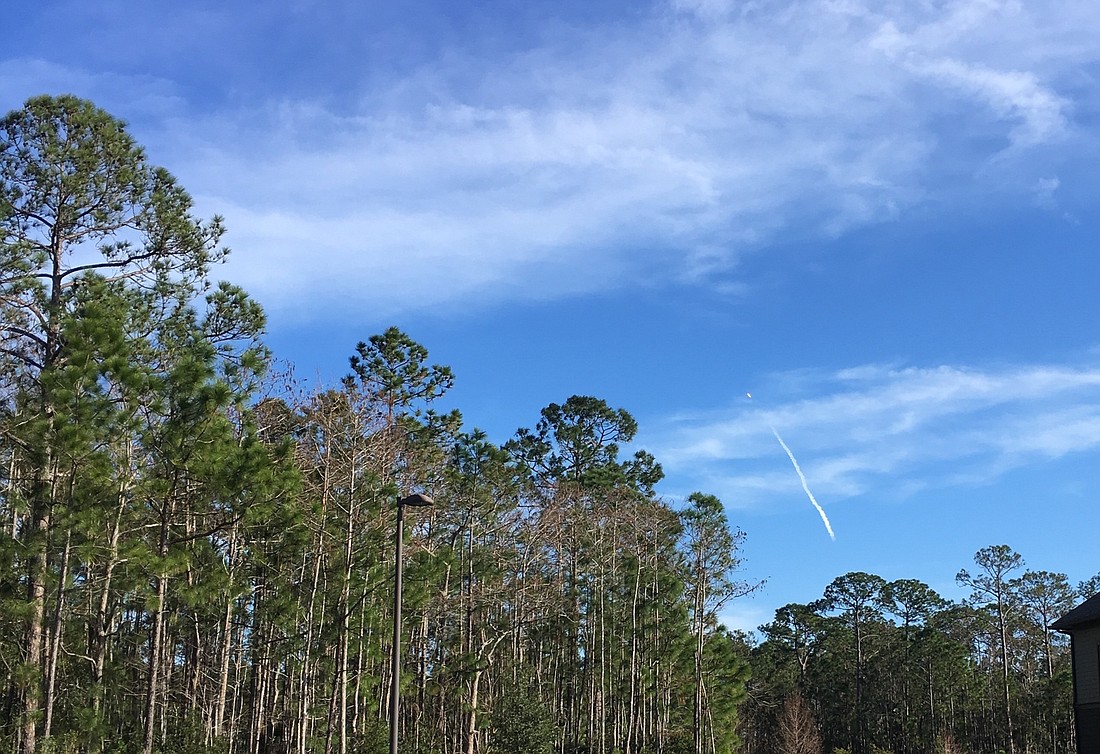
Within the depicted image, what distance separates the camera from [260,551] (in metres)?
28.9

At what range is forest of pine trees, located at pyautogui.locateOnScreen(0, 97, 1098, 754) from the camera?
20.8 meters

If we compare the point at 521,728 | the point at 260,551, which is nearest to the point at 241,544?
the point at 260,551

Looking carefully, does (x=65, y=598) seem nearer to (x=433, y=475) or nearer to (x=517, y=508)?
(x=433, y=475)

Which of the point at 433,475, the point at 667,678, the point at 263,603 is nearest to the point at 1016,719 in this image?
the point at 667,678

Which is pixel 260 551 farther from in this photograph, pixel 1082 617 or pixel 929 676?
pixel 929 676

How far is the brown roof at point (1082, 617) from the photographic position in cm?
Result: 2995

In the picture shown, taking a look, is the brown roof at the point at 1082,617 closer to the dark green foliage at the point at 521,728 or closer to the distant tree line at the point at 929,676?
the dark green foliage at the point at 521,728

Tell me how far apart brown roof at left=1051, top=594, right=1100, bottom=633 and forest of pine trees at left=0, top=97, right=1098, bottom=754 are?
17.9 metres

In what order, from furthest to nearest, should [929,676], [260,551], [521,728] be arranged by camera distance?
[929,676]
[521,728]
[260,551]

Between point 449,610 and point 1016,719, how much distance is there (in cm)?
5131

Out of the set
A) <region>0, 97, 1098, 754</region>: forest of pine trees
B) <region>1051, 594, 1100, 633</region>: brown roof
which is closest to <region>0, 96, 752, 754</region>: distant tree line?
<region>0, 97, 1098, 754</region>: forest of pine trees

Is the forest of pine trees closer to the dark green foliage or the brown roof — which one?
the dark green foliage

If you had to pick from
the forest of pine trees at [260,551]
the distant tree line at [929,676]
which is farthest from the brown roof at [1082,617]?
the distant tree line at [929,676]

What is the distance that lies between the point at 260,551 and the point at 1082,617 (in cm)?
2254
